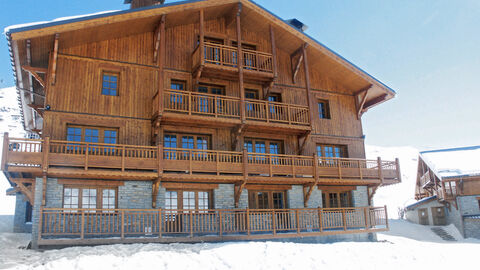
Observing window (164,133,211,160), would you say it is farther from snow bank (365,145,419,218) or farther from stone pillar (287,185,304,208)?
snow bank (365,145,419,218)

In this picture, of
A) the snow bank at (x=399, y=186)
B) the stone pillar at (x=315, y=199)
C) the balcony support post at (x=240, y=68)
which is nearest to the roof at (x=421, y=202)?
the snow bank at (x=399, y=186)

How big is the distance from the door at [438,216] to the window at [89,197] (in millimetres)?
28627

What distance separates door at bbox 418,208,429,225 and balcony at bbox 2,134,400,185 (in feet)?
55.7

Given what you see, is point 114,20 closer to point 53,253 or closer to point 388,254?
point 53,253

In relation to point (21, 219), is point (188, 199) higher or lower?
higher

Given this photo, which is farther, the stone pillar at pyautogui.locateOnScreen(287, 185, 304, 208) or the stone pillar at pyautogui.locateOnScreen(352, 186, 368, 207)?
the stone pillar at pyautogui.locateOnScreen(352, 186, 368, 207)

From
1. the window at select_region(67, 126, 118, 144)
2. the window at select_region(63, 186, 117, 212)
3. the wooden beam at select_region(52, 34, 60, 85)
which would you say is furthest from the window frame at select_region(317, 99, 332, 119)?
the wooden beam at select_region(52, 34, 60, 85)

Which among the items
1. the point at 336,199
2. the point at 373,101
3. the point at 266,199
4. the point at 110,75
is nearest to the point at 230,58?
the point at 110,75

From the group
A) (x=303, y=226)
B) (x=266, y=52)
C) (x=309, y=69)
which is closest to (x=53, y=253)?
(x=303, y=226)

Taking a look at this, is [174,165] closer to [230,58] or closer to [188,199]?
[188,199]

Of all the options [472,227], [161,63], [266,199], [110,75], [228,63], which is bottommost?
[472,227]

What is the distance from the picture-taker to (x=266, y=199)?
22031 millimetres

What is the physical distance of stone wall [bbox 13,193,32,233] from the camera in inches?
1024

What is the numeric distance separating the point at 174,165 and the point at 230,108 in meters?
4.82
